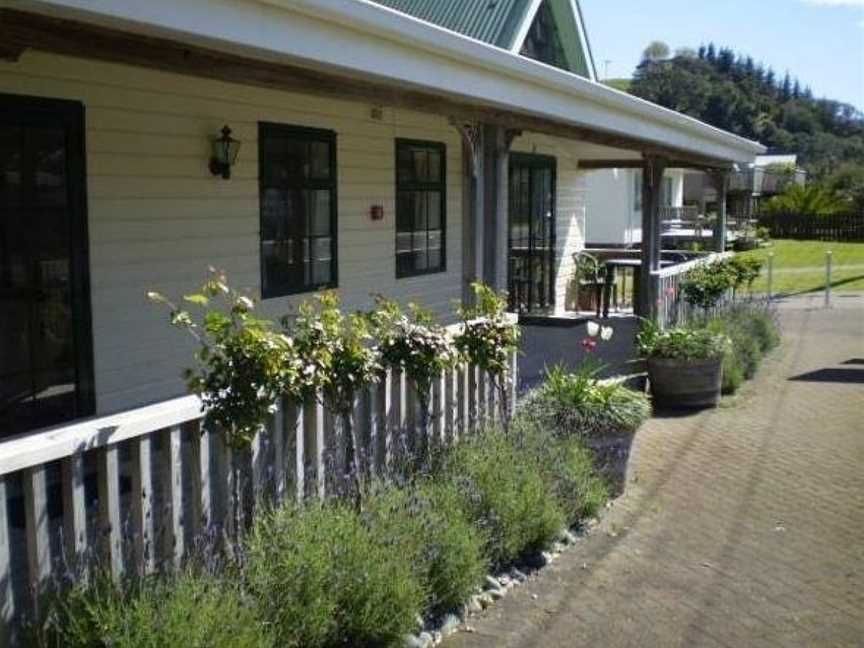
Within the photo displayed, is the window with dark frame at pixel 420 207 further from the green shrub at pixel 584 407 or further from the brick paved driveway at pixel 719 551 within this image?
the green shrub at pixel 584 407

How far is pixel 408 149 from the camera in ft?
35.6

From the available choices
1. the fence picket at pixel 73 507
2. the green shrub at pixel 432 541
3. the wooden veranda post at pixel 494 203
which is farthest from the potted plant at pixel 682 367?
→ the fence picket at pixel 73 507

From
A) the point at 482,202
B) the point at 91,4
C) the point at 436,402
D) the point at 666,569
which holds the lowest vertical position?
the point at 666,569

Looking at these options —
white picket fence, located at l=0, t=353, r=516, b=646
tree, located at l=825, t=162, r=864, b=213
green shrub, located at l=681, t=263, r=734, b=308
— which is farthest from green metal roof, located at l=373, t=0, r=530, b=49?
tree, located at l=825, t=162, r=864, b=213

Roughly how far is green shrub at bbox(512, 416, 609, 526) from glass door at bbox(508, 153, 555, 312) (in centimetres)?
811

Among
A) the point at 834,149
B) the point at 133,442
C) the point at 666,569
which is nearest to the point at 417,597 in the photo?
the point at 133,442

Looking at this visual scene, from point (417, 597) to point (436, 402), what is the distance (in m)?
1.68

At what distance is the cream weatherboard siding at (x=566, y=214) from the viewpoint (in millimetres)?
15867

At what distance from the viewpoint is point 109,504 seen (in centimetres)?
358

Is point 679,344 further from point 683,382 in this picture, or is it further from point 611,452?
point 611,452

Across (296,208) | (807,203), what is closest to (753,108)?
(807,203)

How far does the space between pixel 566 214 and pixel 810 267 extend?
1818cm

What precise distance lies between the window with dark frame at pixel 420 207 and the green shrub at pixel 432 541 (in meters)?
6.14

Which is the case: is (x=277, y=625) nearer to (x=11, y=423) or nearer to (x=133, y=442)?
(x=133, y=442)
